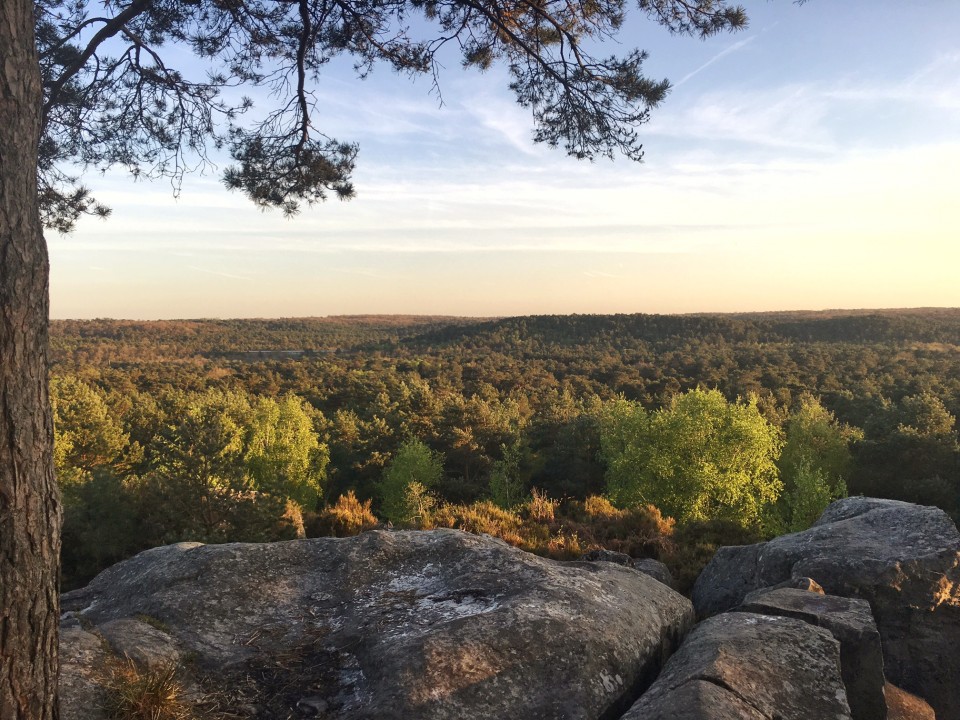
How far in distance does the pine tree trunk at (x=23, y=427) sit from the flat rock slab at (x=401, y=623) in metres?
1.61

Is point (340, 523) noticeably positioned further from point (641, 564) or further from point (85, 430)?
point (85, 430)

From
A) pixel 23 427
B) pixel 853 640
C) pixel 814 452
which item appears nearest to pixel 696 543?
pixel 853 640

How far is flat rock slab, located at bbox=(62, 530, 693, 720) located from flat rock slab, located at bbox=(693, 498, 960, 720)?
1765 mm

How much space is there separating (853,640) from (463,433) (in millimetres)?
37137

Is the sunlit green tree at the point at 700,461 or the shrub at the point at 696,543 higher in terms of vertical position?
the shrub at the point at 696,543

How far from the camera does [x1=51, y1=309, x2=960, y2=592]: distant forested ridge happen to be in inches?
699

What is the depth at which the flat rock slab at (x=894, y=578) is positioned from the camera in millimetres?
6484

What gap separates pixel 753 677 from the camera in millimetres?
4371

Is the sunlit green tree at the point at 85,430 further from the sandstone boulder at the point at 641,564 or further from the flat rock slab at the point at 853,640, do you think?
the flat rock slab at the point at 853,640

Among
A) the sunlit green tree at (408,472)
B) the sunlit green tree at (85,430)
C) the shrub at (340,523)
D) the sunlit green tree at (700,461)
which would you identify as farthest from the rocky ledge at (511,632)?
the sunlit green tree at (85,430)

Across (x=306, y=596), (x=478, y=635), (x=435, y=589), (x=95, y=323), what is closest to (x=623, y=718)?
(x=478, y=635)

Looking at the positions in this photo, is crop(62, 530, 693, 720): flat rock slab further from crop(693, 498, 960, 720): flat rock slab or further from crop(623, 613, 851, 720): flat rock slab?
crop(693, 498, 960, 720): flat rock slab

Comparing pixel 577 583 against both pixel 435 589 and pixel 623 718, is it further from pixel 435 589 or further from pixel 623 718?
pixel 623 718

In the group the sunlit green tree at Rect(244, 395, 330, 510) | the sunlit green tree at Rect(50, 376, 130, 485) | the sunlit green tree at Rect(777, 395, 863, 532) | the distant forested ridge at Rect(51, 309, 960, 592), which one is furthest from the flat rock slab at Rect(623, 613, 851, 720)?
the sunlit green tree at Rect(244, 395, 330, 510)
